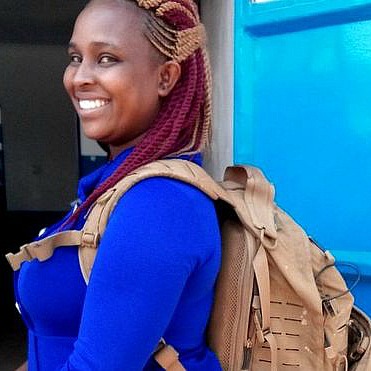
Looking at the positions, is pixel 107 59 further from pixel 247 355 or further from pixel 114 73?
pixel 247 355

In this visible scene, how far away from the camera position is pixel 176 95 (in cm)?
105

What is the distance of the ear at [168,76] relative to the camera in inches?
40.2

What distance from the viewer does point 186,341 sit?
959 mm

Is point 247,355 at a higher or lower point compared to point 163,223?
lower

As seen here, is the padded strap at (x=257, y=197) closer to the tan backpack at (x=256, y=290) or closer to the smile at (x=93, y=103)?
the tan backpack at (x=256, y=290)

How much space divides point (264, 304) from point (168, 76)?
0.42 m

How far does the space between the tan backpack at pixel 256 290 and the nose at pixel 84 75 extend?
19 centimetres

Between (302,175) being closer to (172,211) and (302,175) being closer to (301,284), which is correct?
(301,284)

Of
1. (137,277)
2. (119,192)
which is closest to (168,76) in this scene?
(119,192)

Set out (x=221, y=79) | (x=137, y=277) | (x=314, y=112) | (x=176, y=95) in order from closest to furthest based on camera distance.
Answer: (x=137, y=277) < (x=176, y=95) < (x=314, y=112) < (x=221, y=79)

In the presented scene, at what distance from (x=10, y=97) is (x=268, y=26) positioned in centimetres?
538

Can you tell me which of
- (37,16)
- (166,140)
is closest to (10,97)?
(37,16)

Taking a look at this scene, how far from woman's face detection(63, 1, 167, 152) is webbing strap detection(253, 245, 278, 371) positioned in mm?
303

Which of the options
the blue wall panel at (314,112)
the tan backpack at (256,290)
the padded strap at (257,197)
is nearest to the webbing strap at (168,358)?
the tan backpack at (256,290)
